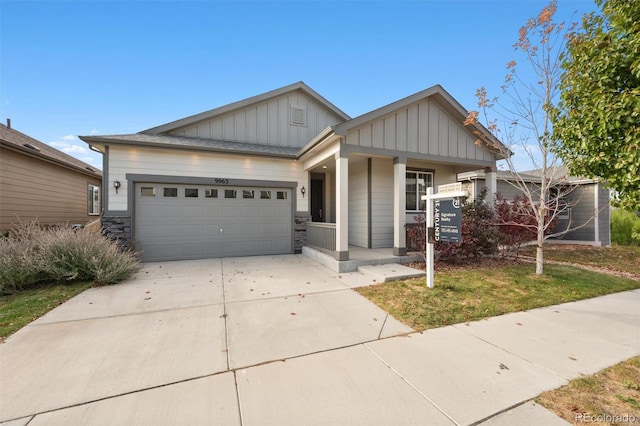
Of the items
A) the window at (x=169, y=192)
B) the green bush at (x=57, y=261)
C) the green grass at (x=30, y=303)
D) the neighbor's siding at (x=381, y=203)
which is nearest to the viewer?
the green grass at (x=30, y=303)

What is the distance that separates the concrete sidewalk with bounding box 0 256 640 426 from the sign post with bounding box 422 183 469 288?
150 centimetres

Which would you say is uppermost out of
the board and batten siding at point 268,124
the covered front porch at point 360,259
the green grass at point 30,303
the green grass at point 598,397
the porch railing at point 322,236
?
the board and batten siding at point 268,124

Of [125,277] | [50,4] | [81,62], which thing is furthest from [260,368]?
[81,62]

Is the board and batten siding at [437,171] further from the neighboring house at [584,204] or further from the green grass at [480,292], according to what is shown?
the green grass at [480,292]

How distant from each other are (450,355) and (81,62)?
1356 cm

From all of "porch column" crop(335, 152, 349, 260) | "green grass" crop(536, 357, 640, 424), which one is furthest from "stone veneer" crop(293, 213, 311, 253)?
"green grass" crop(536, 357, 640, 424)

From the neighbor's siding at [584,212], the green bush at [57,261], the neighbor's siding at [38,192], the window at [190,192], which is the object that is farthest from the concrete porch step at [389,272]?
the neighbor's siding at [584,212]

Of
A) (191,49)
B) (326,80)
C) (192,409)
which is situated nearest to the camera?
(192,409)

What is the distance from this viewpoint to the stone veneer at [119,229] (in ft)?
24.3

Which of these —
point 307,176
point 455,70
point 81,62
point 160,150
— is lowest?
point 307,176

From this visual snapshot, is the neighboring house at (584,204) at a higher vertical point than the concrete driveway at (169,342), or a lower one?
higher

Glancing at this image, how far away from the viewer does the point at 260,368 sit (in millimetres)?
2574

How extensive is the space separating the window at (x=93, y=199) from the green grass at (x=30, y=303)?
1067 centimetres

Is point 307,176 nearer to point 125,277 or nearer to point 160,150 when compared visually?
point 160,150
